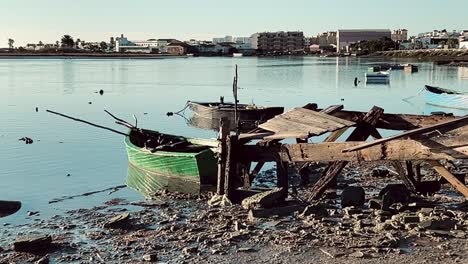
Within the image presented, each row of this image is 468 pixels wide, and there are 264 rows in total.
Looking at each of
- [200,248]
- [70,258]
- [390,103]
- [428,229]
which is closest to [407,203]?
[428,229]

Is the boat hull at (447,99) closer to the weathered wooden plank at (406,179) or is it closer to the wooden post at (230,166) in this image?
the weathered wooden plank at (406,179)

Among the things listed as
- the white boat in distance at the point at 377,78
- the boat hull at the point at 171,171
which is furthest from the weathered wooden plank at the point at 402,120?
the white boat in distance at the point at 377,78

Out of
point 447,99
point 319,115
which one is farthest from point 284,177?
point 447,99

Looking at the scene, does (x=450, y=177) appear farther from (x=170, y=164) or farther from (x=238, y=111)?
(x=238, y=111)

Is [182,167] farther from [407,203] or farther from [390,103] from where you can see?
[390,103]

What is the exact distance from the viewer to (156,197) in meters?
16.1

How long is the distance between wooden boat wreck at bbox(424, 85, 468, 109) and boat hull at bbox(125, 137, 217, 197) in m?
26.5

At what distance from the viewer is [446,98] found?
136 ft

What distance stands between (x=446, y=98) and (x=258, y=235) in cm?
3396

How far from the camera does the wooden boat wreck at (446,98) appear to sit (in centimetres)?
3950

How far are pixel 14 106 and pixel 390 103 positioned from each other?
1211 inches

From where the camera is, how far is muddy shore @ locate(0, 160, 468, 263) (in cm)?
957

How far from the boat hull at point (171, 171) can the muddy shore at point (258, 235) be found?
3.41 m

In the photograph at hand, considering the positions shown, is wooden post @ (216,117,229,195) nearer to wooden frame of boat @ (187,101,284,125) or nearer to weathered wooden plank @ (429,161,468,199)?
weathered wooden plank @ (429,161,468,199)
